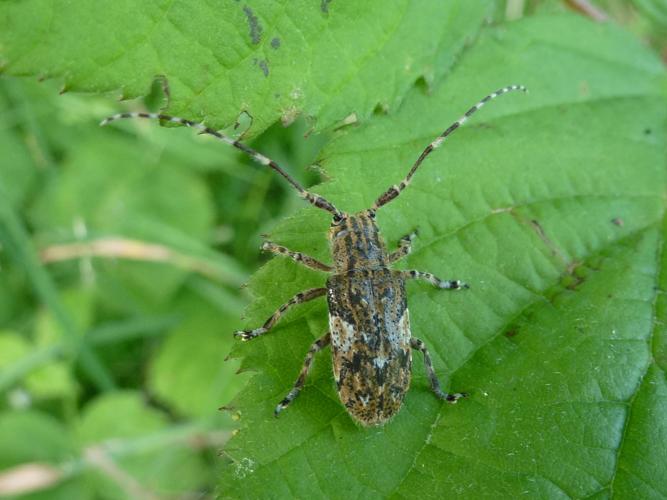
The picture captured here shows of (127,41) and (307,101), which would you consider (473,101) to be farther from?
(127,41)

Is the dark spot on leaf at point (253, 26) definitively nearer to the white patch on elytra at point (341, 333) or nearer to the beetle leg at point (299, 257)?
the beetle leg at point (299, 257)

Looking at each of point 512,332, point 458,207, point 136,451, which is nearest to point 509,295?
point 512,332

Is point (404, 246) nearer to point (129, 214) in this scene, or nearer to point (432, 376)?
point (432, 376)

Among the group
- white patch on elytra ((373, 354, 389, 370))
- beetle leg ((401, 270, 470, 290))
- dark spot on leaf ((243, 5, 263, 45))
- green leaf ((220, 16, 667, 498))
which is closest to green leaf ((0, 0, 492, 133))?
dark spot on leaf ((243, 5, 263, 45))

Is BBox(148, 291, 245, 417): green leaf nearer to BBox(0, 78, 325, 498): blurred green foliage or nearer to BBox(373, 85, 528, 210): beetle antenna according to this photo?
BBox(0, 78, 325, 498): blurred green foliage

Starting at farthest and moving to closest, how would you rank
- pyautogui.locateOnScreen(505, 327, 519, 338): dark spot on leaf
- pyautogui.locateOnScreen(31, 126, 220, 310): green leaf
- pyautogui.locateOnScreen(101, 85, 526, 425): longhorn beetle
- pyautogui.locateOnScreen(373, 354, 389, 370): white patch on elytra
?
1. pyautogui.locateOnScreen(31, 126, 220, 310): green leaf
2. pyautogui.locateOnScreen(373, 354, 389, 370): white patch on elytra
3. pyautogui.locateOnScreen(505, 327, 519, 338): dark spot on leaf
4. pyautogui.locateOnScreen(101, 85, 526, 425): longhorn beetle

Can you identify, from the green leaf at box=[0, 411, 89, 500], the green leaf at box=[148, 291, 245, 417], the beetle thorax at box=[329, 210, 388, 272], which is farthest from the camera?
the green leaf at box=[148, 291, 245, 417]
